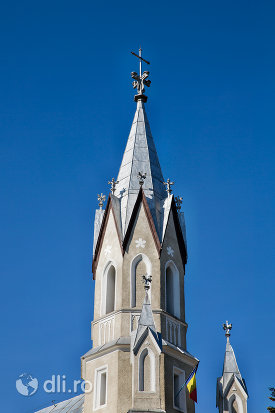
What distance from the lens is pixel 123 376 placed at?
31.6m

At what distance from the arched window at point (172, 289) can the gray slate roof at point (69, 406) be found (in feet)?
21.4

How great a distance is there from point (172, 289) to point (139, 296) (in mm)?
2241

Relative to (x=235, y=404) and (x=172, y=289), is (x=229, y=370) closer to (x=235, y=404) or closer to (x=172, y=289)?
(x=235, y=404)

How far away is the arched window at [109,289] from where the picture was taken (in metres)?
35.1

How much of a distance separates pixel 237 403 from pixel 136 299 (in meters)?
6.11

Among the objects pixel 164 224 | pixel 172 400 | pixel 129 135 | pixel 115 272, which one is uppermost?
pixel 129 135

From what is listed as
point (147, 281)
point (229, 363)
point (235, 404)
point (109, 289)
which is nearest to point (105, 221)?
point (109, 289)

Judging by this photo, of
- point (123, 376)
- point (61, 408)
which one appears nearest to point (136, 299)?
point (123, 376)

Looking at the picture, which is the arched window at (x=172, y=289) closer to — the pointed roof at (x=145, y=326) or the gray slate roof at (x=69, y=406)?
the pointed roof at (x=145, y=326)

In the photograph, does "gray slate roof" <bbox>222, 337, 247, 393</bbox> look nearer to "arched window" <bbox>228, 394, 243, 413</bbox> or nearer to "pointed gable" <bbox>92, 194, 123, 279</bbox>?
"arched window" <bbox>228, 394, 243, 413</bbox>

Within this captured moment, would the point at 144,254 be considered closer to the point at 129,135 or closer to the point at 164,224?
the point at 164,224

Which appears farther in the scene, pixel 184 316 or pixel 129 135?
pixel 129 135

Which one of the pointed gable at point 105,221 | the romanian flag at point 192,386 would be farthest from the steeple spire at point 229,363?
the pointed gable at point 105,221

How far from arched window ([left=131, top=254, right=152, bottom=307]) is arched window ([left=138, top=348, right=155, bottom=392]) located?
10.8ft
